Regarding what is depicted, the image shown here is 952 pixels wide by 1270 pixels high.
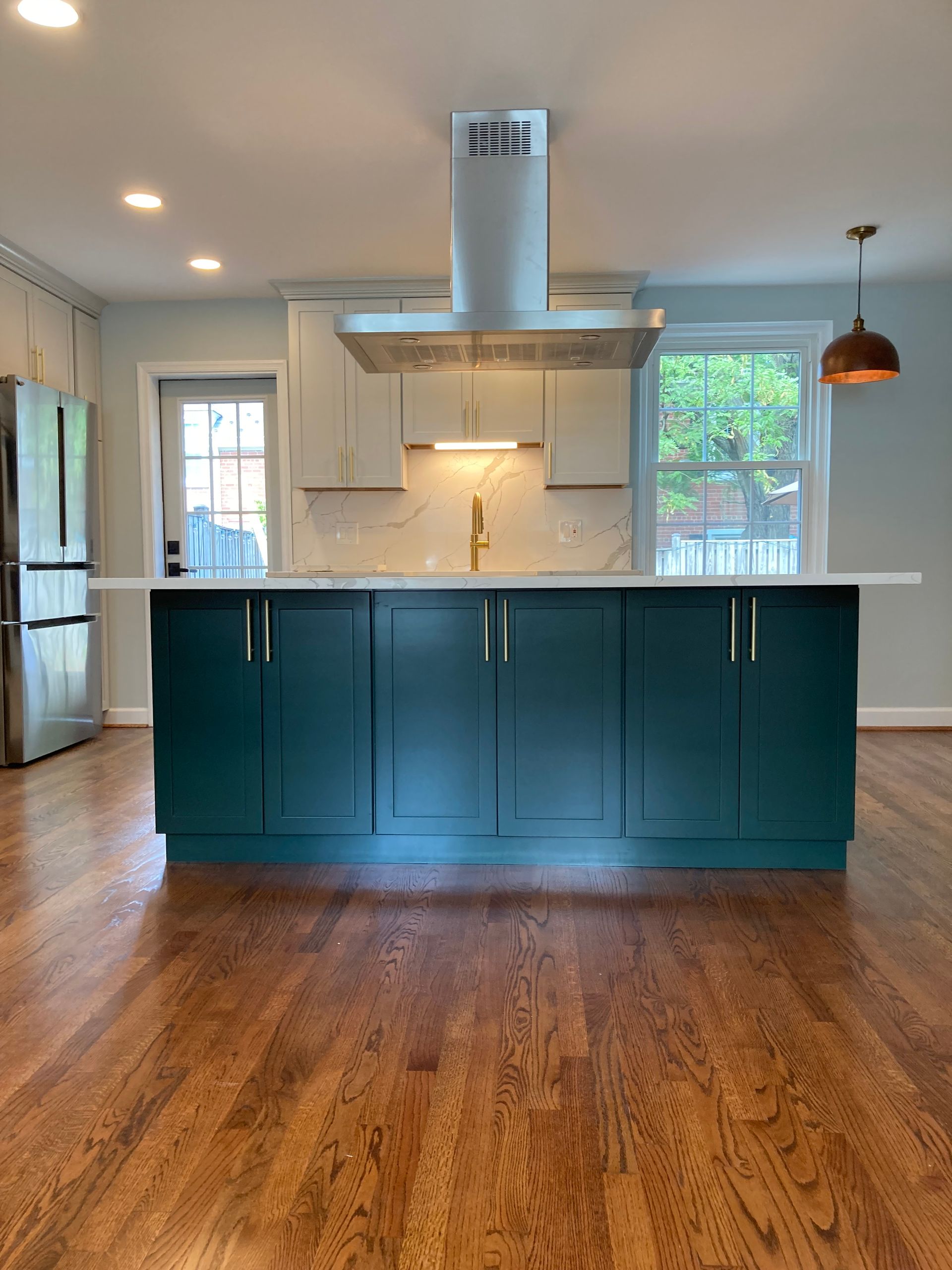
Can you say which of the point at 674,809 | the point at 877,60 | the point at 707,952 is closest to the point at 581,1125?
the point at 707,952

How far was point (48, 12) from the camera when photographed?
2422 millimetres

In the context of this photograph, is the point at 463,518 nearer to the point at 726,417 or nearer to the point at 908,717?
the point at 726,417

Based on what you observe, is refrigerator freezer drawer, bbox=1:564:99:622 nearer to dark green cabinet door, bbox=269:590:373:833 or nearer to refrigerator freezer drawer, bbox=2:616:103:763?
refrigerator freezer drawer, bbox=2:616:103:763

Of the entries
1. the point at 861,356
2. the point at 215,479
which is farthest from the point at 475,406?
the point at 861,356

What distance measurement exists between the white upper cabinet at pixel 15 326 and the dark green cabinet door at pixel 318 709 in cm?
264

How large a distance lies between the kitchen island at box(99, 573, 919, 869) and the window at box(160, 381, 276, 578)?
259 cm

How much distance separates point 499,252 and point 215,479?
9.30 feet

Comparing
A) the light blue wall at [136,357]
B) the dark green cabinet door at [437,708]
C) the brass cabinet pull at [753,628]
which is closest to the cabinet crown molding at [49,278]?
the light blue wall at [136,357]

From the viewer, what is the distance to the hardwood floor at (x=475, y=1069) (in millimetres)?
1205

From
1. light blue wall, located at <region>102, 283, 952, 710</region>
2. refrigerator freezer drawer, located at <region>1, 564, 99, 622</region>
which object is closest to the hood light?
light blue wall, located at <region>102, 283, 952, 710</region>

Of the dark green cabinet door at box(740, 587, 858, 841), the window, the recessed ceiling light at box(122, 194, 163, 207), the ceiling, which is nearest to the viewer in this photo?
the ceiling

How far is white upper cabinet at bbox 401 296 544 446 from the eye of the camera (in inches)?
186

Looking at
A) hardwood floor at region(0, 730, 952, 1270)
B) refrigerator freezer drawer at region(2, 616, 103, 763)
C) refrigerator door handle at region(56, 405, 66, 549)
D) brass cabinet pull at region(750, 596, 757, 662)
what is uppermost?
refrigerator door handle at region(56, 405, 66, 549)

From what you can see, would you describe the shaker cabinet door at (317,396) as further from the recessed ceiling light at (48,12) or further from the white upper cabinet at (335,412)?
the recessed ceiling light at (48,12)
